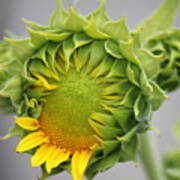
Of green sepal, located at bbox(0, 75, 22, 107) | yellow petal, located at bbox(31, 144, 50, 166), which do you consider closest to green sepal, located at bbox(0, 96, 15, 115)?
green sepal, located at bbox(0, 75, 22, 107)

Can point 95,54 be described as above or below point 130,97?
above

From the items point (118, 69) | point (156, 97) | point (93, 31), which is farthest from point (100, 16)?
point (156, 97)

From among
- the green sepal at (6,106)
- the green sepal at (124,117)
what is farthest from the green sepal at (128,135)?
the green sepal at (6,106)

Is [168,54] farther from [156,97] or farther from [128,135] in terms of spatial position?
[128,135]

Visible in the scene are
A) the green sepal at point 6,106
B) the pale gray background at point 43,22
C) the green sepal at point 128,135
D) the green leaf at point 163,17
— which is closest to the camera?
the green sepal at point 128,135

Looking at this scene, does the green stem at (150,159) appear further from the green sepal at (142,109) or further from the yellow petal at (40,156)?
the yellow petal at (40,156)

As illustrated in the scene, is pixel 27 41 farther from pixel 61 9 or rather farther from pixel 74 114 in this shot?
pixel 74 114
